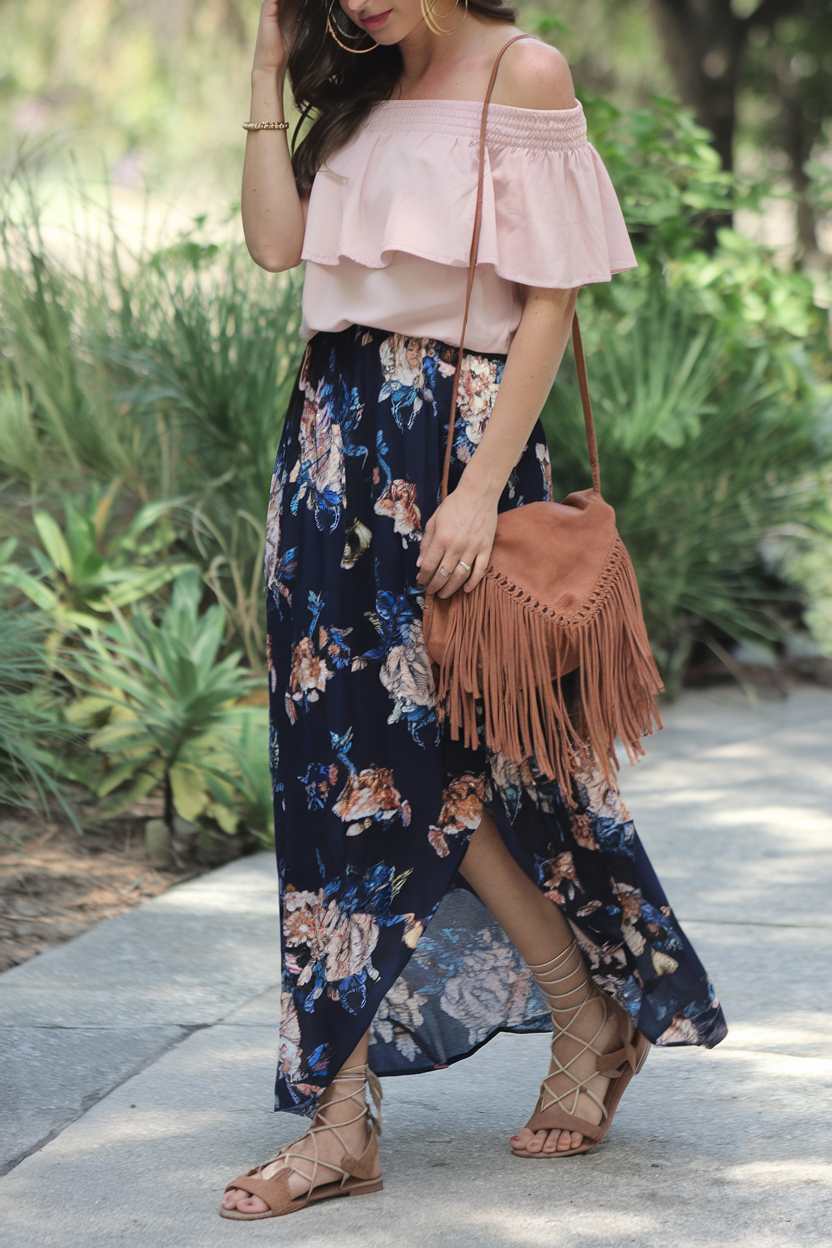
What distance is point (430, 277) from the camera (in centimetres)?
186

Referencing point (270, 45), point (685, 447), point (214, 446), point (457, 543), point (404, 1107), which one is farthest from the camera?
point (685, 447)

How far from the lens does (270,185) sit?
1.98 metres

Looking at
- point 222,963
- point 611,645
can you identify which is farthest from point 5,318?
point 611,645

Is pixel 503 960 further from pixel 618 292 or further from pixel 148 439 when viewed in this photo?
pixel 618 292

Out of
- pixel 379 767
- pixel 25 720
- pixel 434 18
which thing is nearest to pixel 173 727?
pixel 25 720

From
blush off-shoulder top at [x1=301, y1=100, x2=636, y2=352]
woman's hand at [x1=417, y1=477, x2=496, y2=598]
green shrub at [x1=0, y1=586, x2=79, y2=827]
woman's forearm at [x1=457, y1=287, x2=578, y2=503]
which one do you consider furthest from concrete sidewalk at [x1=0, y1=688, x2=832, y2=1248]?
blush off-shoulder top at [x1=301, y1=100, x2=636, y2=352]

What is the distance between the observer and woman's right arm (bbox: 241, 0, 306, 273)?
1978 mm

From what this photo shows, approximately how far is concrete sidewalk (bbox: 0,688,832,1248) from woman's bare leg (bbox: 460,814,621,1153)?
5 cm

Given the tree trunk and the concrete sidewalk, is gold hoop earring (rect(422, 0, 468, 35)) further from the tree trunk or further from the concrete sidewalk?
the tree trunk

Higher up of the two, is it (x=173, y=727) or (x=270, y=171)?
(x=270, y=171)

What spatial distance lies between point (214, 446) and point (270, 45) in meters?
2.29

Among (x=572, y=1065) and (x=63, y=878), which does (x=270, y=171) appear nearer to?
(x=572, y=1065)

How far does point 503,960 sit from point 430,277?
105cm

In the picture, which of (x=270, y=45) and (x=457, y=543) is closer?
(x=457, y=543)
